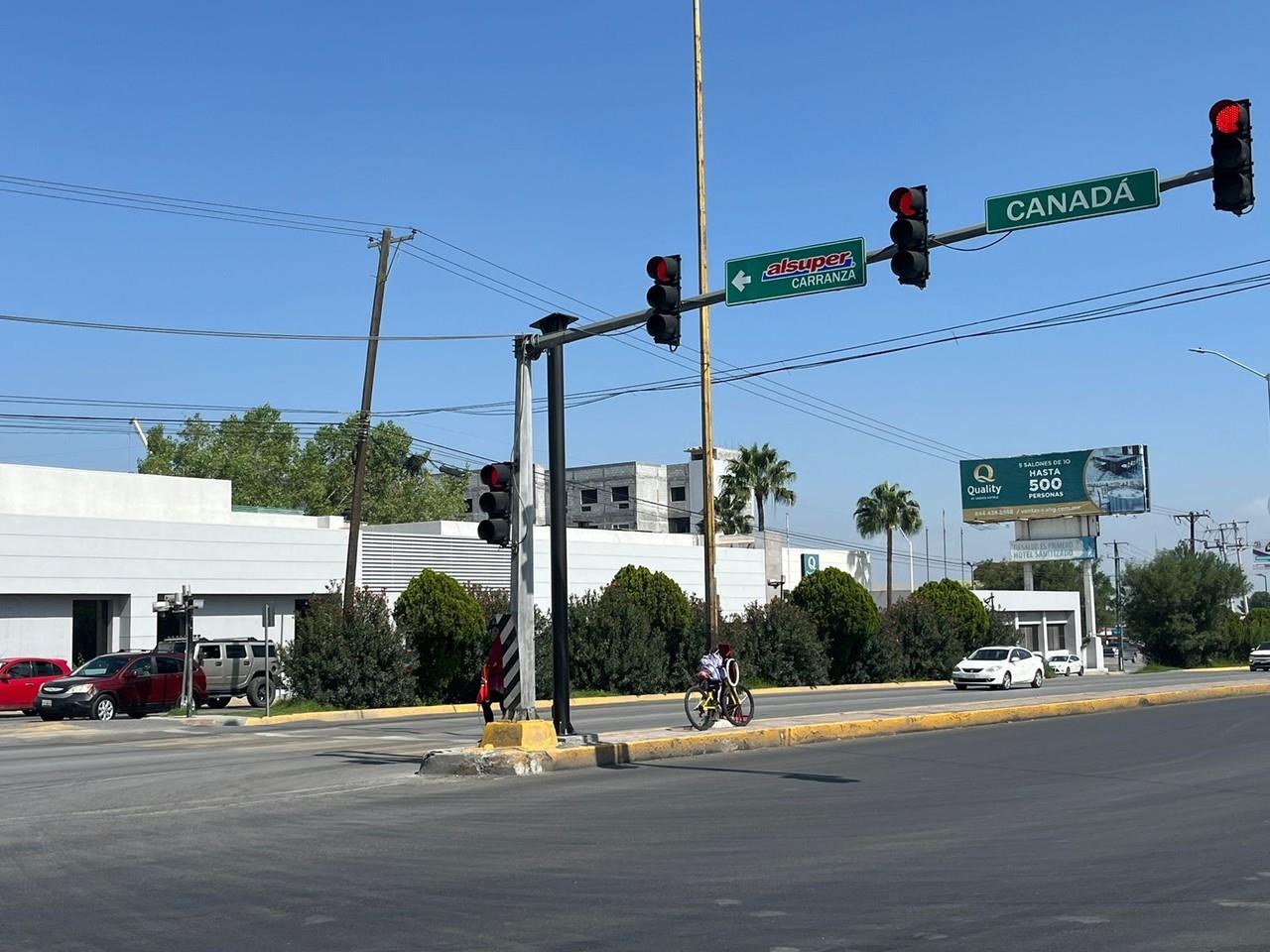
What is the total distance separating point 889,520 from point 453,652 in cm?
5696

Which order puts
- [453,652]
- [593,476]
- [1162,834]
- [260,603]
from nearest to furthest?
[1162,834] < [453,652] < [260,603] < [593,476]

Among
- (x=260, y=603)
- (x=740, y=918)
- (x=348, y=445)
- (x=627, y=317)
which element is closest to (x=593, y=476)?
(x=348, y=445)

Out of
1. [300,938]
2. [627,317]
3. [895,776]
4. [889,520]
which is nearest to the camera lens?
[300,938]

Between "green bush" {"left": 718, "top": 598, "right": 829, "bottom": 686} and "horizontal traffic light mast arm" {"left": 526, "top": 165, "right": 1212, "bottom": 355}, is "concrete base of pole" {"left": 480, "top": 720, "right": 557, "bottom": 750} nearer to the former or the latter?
"horizontal traffic light mast arm" {"left": 526, "top": 165, "right": 1212, "bottom": 355}

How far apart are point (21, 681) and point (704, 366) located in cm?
2045

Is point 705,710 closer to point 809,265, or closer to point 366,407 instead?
point 809,265

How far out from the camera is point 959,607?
6084cm

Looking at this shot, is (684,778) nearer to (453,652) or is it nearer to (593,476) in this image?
(453,652)

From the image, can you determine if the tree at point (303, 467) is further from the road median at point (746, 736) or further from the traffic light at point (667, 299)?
the traffic light at point (667, 299)

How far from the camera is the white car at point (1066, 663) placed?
77625 mm

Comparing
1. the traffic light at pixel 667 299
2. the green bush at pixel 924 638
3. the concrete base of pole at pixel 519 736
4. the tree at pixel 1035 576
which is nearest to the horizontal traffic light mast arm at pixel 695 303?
the traffic light at pixel 667 299

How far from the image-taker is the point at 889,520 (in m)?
91.6

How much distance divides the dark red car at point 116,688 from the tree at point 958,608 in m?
34.0

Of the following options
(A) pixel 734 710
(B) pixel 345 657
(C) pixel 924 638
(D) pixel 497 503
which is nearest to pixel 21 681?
(B) pixel 345 657
